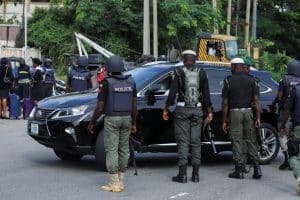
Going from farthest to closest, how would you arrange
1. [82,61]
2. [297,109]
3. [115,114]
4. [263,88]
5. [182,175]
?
[82,61], [263,88], [182,175], [297,109], [115,114]

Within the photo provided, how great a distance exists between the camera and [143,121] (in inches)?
401

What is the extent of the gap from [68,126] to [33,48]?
3265cm

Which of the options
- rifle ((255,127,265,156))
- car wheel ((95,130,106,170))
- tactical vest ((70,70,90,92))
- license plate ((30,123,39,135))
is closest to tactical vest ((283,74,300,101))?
rifle ((255,127,265,156))

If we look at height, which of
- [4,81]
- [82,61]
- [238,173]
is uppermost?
[82,61]

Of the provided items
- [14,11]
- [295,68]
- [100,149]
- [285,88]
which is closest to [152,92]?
[100,149]

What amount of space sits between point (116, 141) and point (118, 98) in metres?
0.56

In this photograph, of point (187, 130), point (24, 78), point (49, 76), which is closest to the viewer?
point (187, 130)

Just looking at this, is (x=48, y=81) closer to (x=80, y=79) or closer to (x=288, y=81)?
(x=80, y=79)

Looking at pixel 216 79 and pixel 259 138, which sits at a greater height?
pixel 216 79

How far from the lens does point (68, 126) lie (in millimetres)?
9875

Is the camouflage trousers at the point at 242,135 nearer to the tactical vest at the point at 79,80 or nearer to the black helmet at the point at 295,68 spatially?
the black helmet at the point at 295,68

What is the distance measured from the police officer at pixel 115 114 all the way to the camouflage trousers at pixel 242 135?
182 centimetres

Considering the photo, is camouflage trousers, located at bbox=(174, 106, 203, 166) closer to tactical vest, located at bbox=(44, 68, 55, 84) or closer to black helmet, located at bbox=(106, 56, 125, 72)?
black helmet, located at bbox=(106, 56, 125, 72)

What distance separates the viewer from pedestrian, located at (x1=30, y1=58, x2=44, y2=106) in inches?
717
